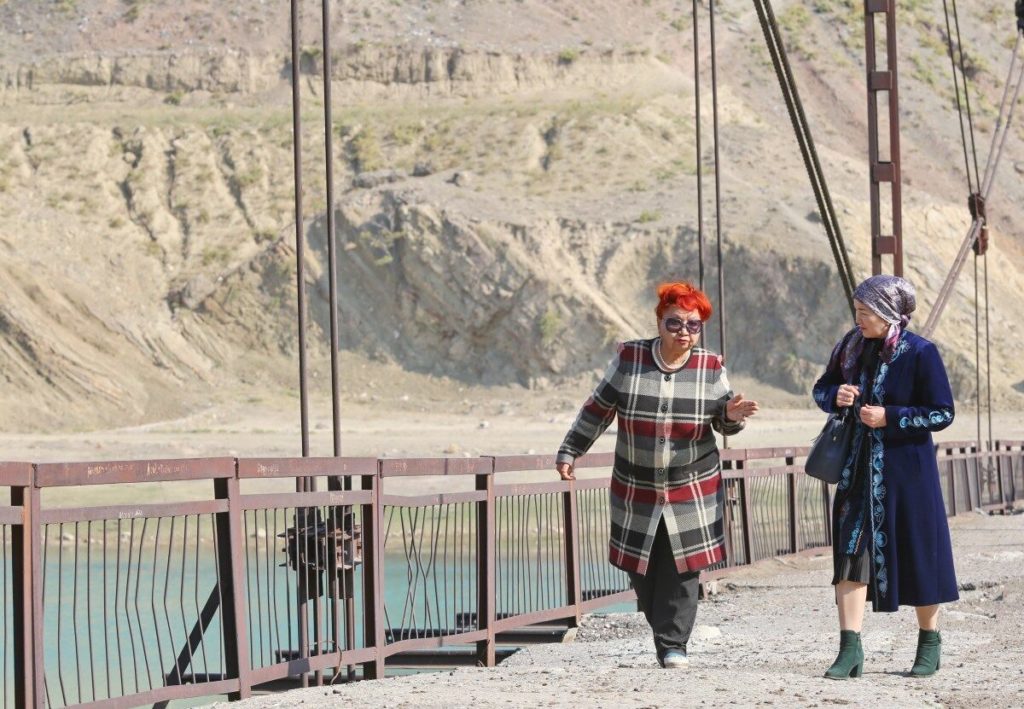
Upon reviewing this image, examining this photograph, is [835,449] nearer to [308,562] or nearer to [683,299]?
[683,299]

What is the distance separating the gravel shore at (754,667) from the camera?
21.5ft

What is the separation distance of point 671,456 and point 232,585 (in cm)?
191

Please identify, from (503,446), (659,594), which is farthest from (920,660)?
(503,446)

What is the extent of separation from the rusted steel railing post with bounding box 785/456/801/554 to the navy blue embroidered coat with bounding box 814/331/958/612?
856 centimetres

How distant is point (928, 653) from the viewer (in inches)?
290

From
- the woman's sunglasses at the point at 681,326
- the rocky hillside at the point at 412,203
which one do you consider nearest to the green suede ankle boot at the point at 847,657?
the woman's sunglasses at the point at 681,326

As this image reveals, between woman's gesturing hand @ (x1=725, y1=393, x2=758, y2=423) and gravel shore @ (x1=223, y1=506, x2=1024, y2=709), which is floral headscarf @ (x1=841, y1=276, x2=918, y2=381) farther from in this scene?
gravel shore @ (x1=223, y1=506, x2=1024, y2=709)

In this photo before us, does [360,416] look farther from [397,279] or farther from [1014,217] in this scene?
[1014,217]

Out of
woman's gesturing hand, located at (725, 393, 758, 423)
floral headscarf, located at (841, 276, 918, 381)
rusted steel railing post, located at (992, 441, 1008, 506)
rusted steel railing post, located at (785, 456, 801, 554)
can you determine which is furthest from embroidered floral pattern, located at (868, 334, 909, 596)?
rusted steel railing post, located at (992, 441, 1008, 506)

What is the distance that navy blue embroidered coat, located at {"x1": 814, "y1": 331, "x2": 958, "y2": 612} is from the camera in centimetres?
709

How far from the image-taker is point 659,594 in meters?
7.50

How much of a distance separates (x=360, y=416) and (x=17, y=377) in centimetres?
907

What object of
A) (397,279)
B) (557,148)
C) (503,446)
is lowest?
(503,446)

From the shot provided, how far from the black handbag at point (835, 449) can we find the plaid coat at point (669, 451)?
0.36 m
